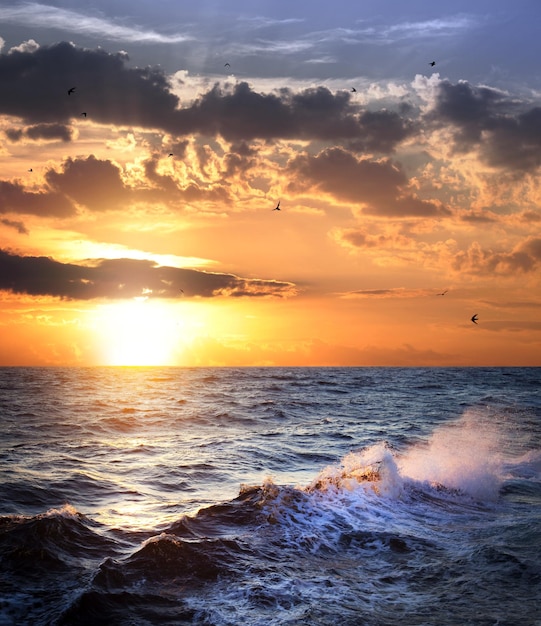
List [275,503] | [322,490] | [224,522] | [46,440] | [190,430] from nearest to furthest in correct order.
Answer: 1. [224,522]
2. [275,503]
3. [322,490]
4. [46,440]
5. [190,430]

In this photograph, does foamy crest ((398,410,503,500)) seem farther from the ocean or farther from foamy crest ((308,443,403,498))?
foamy crest ((308,443,403,498))

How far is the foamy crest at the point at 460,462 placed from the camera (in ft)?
67.8

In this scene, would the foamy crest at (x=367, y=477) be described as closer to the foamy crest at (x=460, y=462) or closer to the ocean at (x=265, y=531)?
the ocean at (x=265, y=531)

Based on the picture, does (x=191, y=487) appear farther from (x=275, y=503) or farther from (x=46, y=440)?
(x=46, y=440)

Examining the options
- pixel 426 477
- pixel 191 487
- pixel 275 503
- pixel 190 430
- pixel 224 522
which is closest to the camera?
pixel 224 522

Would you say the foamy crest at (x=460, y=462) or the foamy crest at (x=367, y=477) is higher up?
the foamy crest at (x=367, y=477)

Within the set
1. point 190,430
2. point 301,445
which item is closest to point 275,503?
point 301,445

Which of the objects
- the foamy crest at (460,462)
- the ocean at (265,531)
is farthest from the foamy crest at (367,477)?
the foamy crest at (460,462)

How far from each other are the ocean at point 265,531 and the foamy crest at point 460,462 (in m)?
0.12

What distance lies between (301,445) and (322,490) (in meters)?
11.6

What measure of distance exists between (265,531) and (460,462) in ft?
40.8

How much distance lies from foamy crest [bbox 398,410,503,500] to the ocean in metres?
0.12

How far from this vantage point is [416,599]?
10508 millimetres

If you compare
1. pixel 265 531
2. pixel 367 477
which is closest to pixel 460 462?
pixel 367 477
